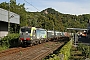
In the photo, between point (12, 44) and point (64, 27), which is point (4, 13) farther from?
point (64, 27)

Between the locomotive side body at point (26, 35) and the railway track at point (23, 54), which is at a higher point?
the locomotive side body at point (26, 35)

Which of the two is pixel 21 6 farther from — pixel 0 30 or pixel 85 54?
pixel 85 54

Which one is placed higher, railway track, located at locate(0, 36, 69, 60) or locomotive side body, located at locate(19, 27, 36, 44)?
locomotive side body, located at locate(19, 27, 36, 44)

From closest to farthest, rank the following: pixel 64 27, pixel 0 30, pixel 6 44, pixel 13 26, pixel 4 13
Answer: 1. pixel 6 44
2. pixel 4 13
3. pixel 0 30
4. pixel 13 26
5. pixel 64 27

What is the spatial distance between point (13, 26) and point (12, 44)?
2820 centimetres

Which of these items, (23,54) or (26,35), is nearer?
(23,54)

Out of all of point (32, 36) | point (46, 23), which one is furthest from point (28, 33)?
point (46, 23)

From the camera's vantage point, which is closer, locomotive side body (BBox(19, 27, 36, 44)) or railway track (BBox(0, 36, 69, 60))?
railway track (BBox(0, 36, 69, 60))

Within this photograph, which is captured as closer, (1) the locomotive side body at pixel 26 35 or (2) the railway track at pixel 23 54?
(2) the railway track at pixel 23 54

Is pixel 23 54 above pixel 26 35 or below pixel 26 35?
below

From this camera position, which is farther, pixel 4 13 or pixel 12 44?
pixel 4 13

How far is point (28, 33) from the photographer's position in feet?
115

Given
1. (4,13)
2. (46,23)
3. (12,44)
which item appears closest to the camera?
(12,44)

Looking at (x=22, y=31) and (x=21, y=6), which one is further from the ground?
(x=21, y=6)
